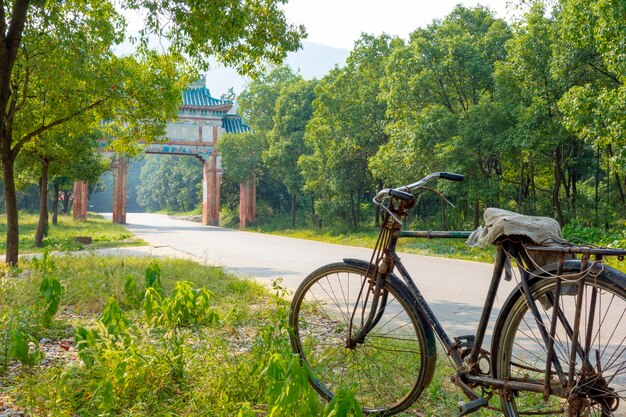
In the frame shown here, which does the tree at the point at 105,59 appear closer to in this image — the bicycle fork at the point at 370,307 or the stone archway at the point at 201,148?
the bicycle fork at the point at 370,307

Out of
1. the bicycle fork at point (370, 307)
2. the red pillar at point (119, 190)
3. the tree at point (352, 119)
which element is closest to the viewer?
the bicycle fork at point (370, 307)

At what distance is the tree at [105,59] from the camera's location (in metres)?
8.62

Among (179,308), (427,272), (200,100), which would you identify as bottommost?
(427,272)

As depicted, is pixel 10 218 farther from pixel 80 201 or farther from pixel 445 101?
pixel 80 201

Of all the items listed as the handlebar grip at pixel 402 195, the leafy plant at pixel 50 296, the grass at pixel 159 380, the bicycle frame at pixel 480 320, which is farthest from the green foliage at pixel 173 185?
the handlebar grip at pixel 402 195

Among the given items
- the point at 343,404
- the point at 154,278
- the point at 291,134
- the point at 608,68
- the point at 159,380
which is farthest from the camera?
the point at 291,134

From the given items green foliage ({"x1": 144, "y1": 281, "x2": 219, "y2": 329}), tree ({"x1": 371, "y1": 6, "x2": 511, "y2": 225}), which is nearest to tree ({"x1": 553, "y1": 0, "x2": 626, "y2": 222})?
tree ({"x1": 371, "y1": 6, "x2": 511, "y2": 225})

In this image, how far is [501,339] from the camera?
2549 millimetres

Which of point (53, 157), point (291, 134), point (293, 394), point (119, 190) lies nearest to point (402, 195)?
point (293, 394)

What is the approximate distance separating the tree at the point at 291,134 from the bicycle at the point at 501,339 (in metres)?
25.5

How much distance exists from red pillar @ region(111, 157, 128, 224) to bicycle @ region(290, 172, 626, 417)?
3337 centimetres

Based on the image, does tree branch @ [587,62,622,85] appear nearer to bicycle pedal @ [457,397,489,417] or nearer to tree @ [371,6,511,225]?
tree @ [371,6,511,225]

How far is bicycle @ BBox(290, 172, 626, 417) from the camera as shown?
226cm

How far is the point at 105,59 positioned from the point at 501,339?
896 cm
